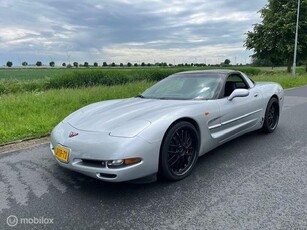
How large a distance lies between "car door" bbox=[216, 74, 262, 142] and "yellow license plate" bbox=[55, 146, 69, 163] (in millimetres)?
1911

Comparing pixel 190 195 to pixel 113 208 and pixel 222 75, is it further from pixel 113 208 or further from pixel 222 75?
pixel 222 75

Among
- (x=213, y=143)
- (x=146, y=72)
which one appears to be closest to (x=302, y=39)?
(x=146, y=72)

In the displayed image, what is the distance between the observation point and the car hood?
280 centimetres

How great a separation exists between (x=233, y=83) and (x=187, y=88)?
91cm

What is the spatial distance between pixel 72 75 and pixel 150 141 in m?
Answer: 15.9

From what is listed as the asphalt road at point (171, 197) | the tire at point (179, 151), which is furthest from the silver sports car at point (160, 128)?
the asphalt road at point (171, 197)

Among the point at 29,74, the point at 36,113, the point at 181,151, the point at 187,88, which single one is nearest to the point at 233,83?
the point at 187,88

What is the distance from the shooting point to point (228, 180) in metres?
3.07

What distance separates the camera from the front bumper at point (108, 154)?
2.52 meters

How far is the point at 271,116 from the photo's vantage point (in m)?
5.08

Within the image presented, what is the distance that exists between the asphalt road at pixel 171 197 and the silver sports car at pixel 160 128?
26cm

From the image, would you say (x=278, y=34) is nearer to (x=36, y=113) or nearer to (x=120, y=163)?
(x=36, y=113)

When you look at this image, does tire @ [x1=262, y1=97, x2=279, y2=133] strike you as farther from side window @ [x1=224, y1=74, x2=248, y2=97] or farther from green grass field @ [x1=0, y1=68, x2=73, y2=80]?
green grass field @ [x1=0, y1=68, x2=73, y2=80]

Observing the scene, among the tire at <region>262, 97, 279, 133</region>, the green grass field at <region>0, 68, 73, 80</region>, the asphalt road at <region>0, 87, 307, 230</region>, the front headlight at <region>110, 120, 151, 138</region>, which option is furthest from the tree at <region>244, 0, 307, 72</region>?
the front headlight at <region>110, 120, 151, 138</region>
